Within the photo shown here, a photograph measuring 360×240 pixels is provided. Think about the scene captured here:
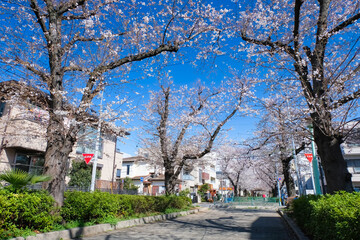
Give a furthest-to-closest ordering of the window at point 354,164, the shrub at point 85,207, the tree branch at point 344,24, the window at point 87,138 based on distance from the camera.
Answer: the window at point 354,164
the window at point 87,138
the shrub at point 85,207
the tree branch at point 344,24

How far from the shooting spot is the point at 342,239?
3.21m

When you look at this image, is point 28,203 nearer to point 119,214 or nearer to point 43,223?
point 43,223

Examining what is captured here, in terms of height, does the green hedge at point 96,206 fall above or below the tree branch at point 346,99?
below

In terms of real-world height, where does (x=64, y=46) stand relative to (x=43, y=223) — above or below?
above

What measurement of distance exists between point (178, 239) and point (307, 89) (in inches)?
233

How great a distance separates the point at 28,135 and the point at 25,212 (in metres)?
4.17

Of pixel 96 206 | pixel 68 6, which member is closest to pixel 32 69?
pixel 68 6

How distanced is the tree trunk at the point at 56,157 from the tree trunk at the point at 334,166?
25.3 ft

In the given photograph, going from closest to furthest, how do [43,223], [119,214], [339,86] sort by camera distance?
[43,223] → [339,86] → [119,214]

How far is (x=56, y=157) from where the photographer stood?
23.2ft

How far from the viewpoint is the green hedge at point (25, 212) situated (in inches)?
189

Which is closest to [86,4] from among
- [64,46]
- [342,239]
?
[64,46]

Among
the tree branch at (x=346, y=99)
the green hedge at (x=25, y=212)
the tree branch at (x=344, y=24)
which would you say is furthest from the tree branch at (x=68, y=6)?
the tree branch at (x=346, y=99)

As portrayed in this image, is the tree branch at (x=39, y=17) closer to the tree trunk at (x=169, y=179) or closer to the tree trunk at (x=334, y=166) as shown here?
the tree trunk at (x=334, y=166)
